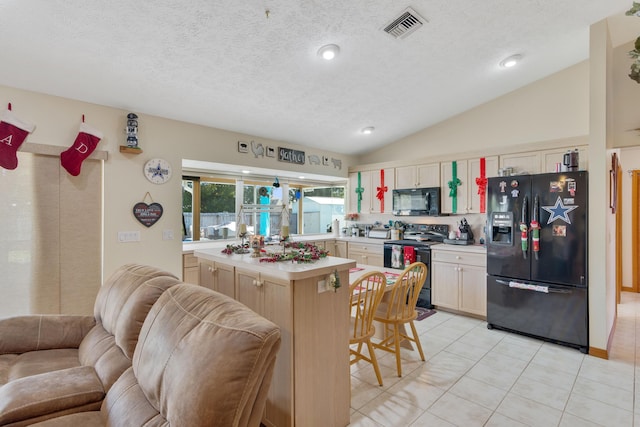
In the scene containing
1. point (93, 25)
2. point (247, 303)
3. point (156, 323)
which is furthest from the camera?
point (93, 25)

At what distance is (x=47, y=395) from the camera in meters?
1.32

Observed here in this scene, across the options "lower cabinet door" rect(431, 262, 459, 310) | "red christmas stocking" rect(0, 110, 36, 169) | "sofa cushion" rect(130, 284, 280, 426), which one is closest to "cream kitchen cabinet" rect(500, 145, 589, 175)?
"lower cabinet door" rect(431, 262, 459, 310)

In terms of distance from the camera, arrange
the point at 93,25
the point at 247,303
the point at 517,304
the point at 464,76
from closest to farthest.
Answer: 1. the point at 247,303
2. the point at 93,25
3. the point at 517,304
4. the point at 464,76

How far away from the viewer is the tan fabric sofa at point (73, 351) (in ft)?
4.28

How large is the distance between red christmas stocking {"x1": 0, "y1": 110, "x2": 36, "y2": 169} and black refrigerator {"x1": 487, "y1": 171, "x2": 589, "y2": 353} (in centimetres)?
470

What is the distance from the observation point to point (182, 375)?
108cm


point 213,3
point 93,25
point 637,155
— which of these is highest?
point 213,3

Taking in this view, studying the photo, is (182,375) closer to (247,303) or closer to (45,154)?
(247,303)

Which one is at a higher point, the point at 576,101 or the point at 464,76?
the point at 464,76

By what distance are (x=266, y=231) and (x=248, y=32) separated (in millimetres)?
3187

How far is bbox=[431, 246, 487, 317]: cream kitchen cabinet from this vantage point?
12.4 feet

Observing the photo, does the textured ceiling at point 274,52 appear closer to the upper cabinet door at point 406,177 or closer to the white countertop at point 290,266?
the upper cabinet door at point 406,177

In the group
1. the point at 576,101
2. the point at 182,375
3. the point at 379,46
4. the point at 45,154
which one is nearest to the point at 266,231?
the point at 45,154

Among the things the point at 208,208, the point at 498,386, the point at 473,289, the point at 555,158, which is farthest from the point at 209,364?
the point at 555,158
